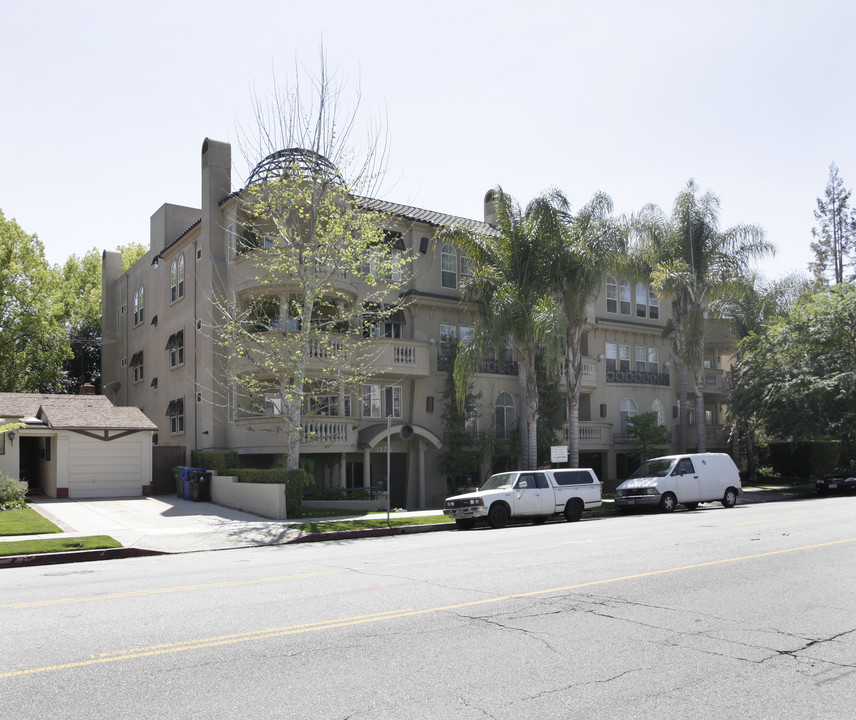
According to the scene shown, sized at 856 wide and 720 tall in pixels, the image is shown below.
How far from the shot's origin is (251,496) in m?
22.7

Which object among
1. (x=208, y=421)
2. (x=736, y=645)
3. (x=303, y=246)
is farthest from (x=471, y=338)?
(x=736, y=645)

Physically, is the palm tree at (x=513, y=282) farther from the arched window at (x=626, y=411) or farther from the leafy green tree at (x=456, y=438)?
the arched window at (x=626, y=411)

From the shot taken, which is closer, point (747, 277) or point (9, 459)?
point (9, 459)

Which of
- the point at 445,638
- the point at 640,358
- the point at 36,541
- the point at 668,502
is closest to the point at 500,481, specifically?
the point at 668,502

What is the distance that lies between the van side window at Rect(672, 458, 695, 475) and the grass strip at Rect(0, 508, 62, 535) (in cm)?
1798

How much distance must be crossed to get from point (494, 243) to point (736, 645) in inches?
868

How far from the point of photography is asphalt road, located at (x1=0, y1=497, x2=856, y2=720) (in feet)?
18.1

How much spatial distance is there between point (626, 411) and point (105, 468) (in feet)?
76.4

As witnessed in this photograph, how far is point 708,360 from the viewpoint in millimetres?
44906

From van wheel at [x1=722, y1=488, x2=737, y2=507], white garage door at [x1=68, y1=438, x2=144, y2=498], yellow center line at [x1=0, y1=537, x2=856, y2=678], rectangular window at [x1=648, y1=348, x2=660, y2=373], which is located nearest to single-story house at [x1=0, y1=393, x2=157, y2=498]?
white garage door at [x1=68, y1=438, x2=144, y2=498]

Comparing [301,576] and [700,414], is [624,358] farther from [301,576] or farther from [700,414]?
[301,576]

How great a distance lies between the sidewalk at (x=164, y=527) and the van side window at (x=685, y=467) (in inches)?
101

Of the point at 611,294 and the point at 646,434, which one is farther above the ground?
the point at 611,294

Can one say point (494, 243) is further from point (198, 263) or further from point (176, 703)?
point (176, 703)
